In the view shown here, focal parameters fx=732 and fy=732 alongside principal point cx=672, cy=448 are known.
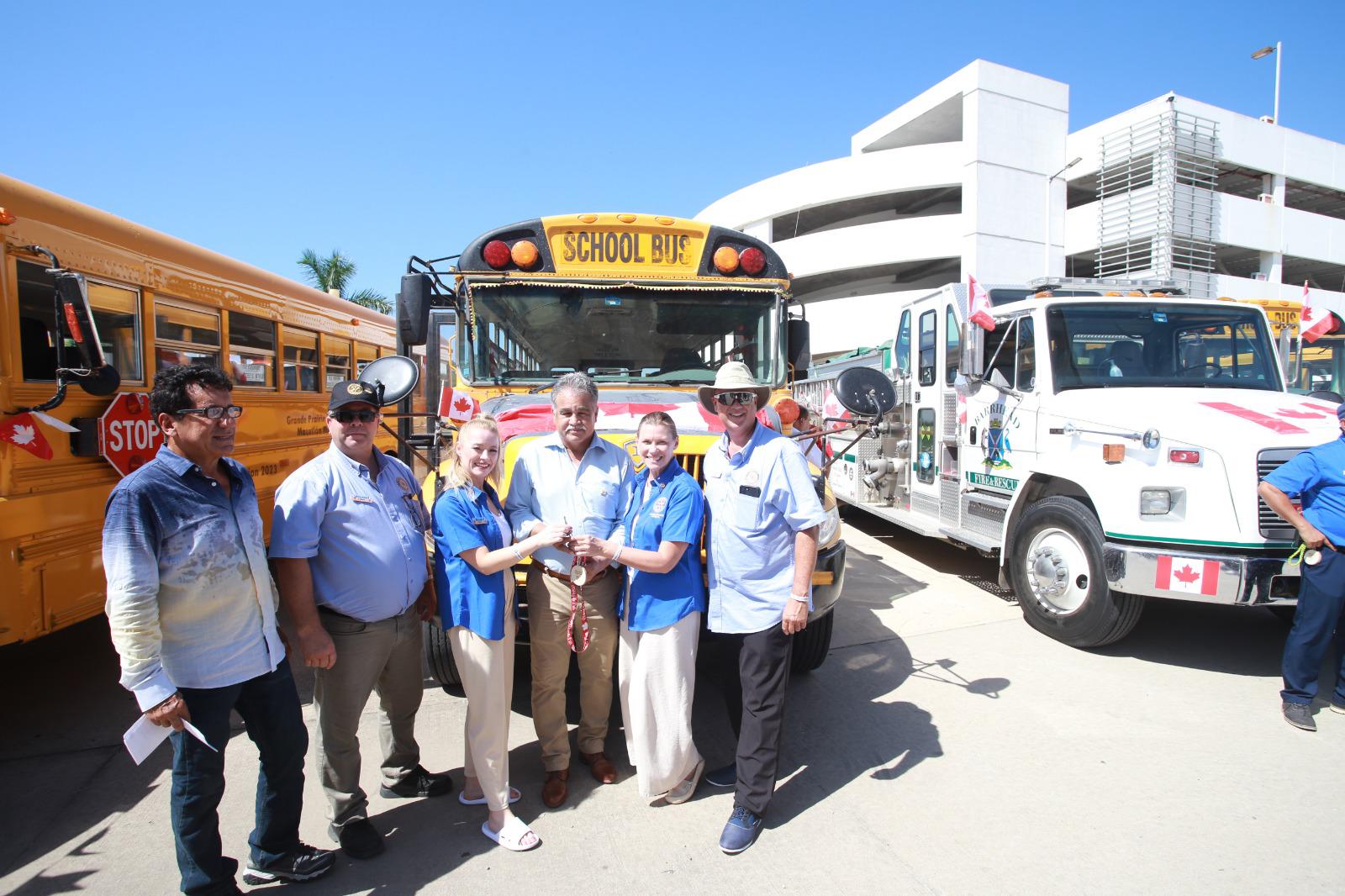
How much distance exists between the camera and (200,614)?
2.29 metres

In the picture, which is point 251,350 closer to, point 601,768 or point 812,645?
point 601,768

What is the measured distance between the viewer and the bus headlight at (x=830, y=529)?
358 cm

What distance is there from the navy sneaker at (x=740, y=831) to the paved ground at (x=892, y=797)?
49 millimetres

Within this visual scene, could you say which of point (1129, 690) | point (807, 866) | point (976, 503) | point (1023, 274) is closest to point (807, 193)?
point (1023, 274)

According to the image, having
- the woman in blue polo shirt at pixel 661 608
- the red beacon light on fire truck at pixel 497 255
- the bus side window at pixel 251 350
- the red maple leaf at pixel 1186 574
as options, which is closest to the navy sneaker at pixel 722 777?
the woman in blue polo shirt at pixel 661 608

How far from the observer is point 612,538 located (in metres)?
2.96

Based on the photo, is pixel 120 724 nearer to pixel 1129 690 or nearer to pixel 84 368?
pixel 84 368

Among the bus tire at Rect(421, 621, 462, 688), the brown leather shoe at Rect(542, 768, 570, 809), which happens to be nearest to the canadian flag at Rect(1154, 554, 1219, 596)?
the brown leather shoe at Rect(542, 768, 570, 809)

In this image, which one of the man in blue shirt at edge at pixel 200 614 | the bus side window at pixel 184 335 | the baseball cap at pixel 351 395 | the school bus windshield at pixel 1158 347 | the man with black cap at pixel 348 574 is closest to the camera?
the man in blue shirt at edge at pixel 200 614

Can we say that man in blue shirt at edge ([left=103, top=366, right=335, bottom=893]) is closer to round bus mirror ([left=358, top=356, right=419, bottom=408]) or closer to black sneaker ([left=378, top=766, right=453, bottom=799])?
black sneaker ([left=378, top=766, right=453, bottom=799])

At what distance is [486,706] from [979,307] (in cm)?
489

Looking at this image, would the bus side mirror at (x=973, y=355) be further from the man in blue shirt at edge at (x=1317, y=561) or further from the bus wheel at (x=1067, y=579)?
the man in blue shirt at edge at (x=1317, y=561)

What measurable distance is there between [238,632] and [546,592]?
1.13 metres

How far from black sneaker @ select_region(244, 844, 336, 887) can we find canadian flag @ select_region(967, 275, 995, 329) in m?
5.42
